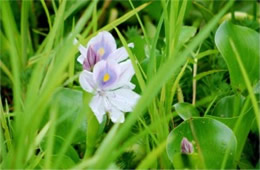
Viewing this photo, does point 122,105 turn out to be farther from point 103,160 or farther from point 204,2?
point 204,2

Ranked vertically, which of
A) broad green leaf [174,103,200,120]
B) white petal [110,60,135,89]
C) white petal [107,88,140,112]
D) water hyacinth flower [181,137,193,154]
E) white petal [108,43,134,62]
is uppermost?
white petal [108,43,134,62]

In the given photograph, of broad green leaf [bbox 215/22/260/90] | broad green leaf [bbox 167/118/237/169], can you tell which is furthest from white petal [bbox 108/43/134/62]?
broad green leaf [bbox 215/22/260/90]

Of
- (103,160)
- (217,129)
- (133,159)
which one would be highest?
(103,160)

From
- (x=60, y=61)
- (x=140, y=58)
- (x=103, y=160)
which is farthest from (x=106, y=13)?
(x=103, y=160)

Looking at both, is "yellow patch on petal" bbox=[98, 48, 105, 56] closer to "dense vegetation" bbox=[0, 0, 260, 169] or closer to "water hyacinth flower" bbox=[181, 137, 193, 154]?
"dense vegetation" bbox=[0, 0, 260, 169]

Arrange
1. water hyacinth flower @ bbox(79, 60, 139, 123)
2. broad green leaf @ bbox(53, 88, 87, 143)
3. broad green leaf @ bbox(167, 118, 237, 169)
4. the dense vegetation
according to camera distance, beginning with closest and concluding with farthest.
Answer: the dense vegetation < water hyacinth flower @ bbox(79, 60, 139, 123) < broad green leaf @ bbox(167, 118, 237, 169) < broad green leaf @ bbox(53, 88, 87, 143)

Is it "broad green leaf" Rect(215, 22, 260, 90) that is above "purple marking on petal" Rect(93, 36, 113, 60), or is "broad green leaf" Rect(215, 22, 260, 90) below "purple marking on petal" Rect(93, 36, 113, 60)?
below

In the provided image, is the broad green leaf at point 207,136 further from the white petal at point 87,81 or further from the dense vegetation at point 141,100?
the white petal at point 87,81
